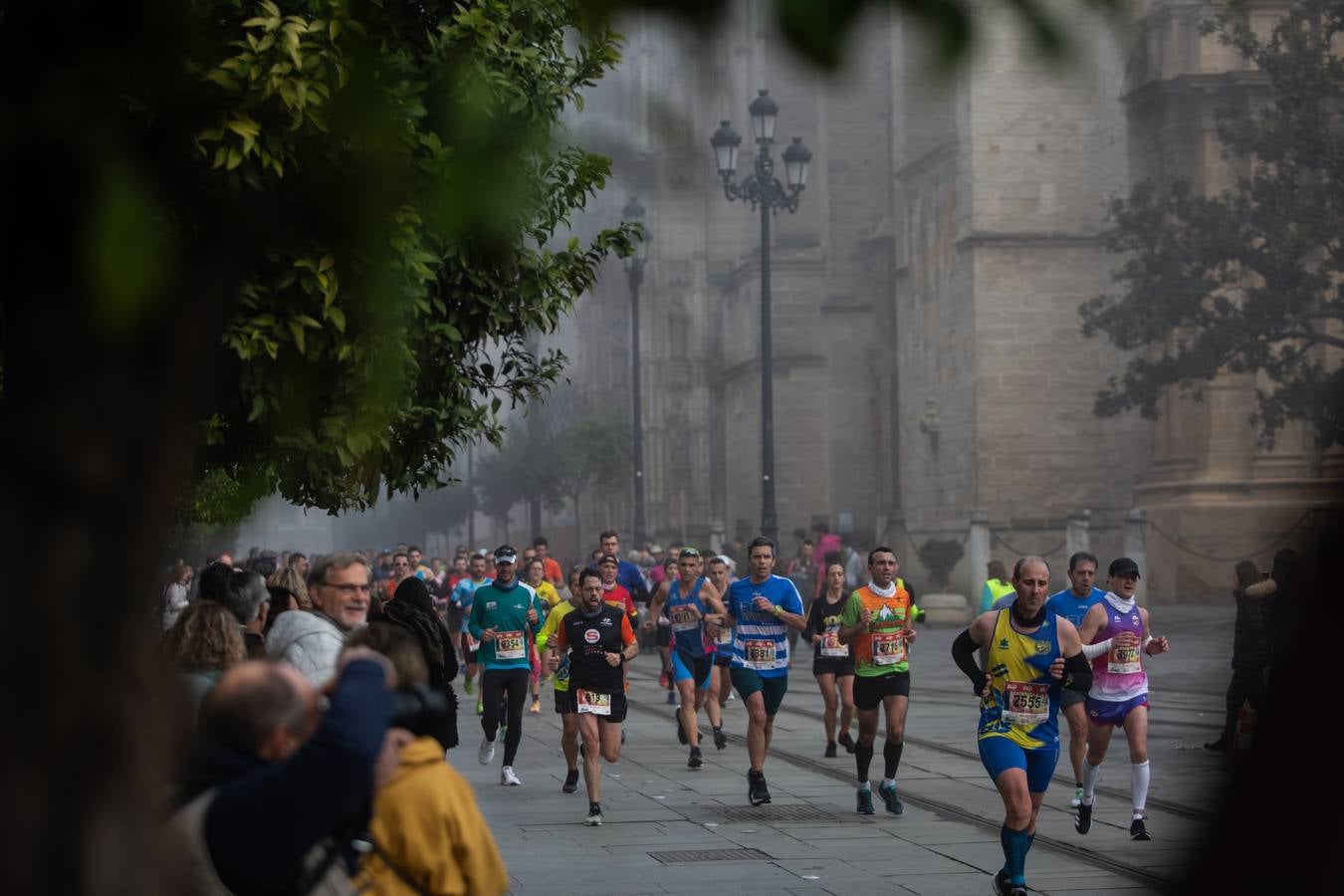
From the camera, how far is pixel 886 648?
551 inches

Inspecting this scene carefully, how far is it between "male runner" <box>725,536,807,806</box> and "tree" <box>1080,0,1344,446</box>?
14.9 metres

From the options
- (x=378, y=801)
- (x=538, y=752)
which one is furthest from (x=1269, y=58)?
(x=378, y=801)

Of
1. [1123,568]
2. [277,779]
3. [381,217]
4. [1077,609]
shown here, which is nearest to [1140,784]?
[1077,609]

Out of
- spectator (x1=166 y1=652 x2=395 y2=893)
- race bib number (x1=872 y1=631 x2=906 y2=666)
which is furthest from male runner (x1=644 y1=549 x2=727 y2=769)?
spectator (x1=166 y1=652 x2=395 y2=893)

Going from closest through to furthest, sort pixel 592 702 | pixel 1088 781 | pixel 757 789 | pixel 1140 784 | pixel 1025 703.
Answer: pixel 1025 703
pixel 1140 784
pixel 1088 781
pixel 757 789
pixel 592 702

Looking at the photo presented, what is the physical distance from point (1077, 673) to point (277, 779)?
6.81 meters

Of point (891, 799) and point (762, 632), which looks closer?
point (891, 799)

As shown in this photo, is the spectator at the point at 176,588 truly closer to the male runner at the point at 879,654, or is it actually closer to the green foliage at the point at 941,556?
the male runner at the point at 879,654

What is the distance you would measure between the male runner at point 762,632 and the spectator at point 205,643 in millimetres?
7366

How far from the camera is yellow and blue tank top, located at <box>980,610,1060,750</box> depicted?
1003 centimetres

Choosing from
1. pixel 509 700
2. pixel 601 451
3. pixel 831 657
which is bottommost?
pixel 509 700

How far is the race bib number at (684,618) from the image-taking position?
17.9 meters

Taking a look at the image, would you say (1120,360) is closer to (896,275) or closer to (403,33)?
(896,275)

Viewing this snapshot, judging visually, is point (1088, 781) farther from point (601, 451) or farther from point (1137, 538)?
point (601, 451)
